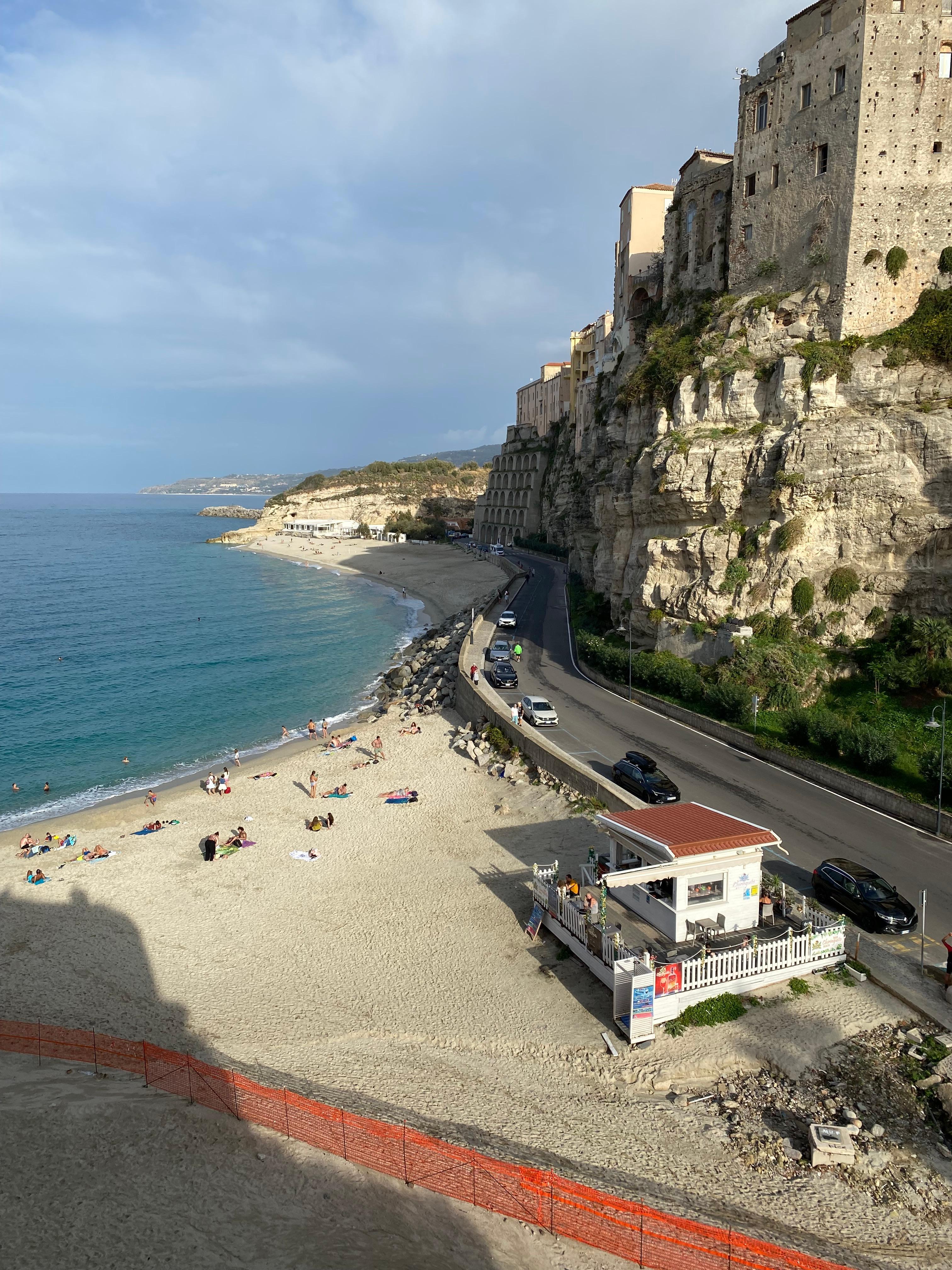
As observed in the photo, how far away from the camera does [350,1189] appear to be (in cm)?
964

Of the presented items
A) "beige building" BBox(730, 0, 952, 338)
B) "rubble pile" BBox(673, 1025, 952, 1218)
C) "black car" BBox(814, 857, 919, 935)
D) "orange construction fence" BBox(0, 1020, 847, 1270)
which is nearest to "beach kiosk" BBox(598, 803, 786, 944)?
"black car" BBox(814, 857, 919, 935)

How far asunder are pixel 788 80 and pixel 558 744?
32.6 metres

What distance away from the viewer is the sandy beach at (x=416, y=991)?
Result: 10812 millimetres

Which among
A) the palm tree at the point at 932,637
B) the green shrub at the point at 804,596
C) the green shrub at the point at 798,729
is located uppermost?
the green shrub at the point at 804,596

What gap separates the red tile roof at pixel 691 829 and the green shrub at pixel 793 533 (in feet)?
52.0

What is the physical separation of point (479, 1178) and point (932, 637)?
23.0m

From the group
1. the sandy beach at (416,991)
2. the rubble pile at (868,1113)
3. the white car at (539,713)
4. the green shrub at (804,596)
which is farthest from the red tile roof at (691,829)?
the green shrub at (804,596)

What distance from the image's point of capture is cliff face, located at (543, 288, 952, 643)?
26.6m

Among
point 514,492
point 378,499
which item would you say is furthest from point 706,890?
point 378,499

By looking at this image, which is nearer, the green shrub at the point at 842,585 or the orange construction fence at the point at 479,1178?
the orange construction fence at the point at 479,1178

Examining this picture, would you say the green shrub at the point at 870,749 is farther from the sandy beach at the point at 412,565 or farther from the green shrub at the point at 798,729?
the sandy beach at the point at 412,565

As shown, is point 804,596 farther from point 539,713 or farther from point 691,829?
point 691,829

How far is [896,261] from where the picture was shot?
3088 centimetres

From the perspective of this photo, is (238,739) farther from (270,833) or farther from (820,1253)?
(820,1253)
